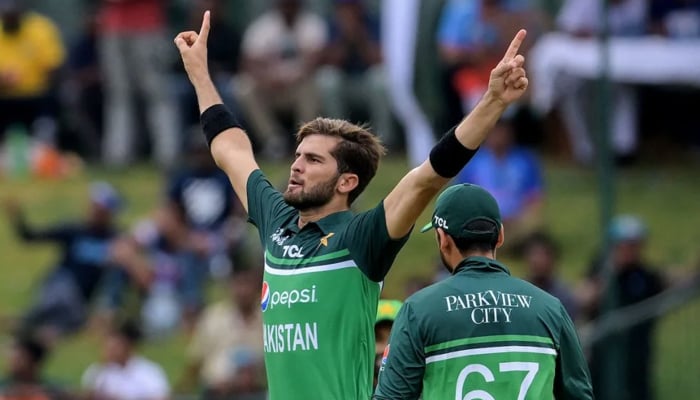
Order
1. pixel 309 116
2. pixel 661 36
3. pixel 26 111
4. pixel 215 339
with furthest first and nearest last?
pixel 26 111, pixel 309 116, pixel 661 36, pixel 215 339

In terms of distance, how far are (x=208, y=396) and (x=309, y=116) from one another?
5.44m

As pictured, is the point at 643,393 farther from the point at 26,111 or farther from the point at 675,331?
the point at 26,111

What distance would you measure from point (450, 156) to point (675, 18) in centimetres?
1009

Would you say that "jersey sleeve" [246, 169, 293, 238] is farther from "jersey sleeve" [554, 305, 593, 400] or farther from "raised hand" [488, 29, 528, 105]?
"jersey sleeve" [554, 305, 593, 400]

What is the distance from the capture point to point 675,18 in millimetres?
15984

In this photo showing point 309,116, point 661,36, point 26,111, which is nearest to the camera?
point 661,36

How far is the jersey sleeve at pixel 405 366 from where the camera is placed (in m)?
6.44

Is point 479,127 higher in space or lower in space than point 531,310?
higher

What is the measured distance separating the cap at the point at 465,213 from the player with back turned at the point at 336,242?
7.5 inches

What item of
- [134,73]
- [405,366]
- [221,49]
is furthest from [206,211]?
[405,366]

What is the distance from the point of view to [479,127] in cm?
638

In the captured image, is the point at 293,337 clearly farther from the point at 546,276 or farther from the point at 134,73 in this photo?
the point at 134,73

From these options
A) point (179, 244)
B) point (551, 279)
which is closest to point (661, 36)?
point (551, 279)

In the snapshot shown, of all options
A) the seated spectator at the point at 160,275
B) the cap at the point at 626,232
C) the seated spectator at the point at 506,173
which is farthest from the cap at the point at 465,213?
the seated spectator at the point at 160,275
